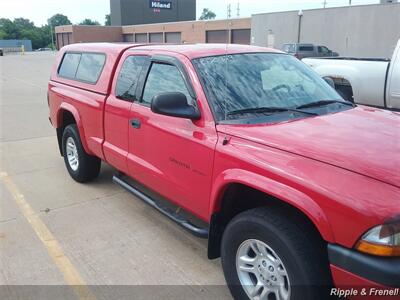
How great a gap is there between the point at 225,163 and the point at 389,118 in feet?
4.63

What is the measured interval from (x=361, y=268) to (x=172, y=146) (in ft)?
5.79

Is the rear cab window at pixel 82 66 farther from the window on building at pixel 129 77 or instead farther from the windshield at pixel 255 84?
the windshield at pixel 255 84

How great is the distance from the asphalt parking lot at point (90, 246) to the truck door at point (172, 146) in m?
0.56

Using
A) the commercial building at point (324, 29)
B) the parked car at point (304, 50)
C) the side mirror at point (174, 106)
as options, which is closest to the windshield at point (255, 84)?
the side mirror at point (174, 106)

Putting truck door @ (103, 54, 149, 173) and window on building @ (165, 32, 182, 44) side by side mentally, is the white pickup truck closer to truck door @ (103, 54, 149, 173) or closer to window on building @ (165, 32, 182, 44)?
truck door @ (103, 54, 149, 173)

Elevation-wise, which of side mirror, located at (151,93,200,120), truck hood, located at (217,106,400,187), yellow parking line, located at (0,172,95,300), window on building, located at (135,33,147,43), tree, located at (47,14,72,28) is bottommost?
yellow parking line, located at (0,172,95,300)

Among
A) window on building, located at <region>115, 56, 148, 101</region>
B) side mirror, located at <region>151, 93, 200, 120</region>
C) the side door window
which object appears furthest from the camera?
window on building, located at <region>115, 56, 148, 101</region>

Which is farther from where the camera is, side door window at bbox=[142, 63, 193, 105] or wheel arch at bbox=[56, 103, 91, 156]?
wheel arch at bbox=[56, 103, 91, 156]

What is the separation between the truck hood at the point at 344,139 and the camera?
2.26 metres

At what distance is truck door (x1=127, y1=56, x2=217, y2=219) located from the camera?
3.08 meters

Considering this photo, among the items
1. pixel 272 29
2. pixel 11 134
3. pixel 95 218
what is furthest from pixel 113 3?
pixel 95 218

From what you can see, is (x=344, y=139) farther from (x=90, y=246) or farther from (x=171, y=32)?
(x=171, y=32)

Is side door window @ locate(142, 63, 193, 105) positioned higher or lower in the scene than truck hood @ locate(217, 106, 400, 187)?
higher

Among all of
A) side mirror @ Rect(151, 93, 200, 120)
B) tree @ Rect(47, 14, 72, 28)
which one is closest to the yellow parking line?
side mirror @ Rect(151, 93, 200, 120)
